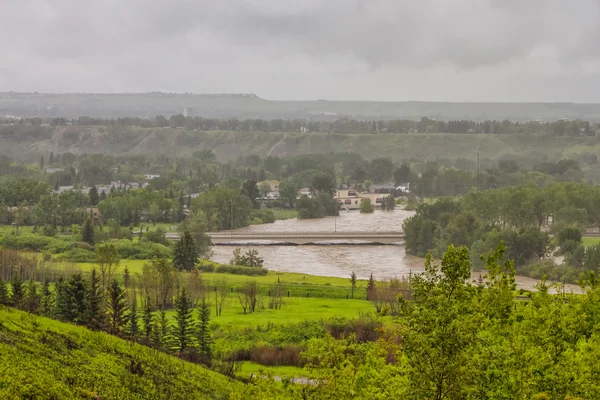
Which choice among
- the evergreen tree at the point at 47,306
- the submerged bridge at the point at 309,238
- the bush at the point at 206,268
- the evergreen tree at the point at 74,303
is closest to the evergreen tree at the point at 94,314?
the evergreen tree at the point at 74,303

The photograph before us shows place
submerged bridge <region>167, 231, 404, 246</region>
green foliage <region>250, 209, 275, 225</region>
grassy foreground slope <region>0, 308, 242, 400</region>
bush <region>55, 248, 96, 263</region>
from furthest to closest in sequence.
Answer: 1. green foliage <region>250, 209, 275, 225</region>
2. submerged bridge <region>167, 231, 404, 246</region>
3. bush <region>55, 248, 96, 263</region>
4. grassy foreground slope <region>0, 308, 242, 400</region>

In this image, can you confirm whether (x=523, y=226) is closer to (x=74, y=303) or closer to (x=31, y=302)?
(x=31, y=302)

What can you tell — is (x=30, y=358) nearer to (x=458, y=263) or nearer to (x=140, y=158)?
(x=458, y=263)

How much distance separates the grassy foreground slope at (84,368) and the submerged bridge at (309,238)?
58.3m

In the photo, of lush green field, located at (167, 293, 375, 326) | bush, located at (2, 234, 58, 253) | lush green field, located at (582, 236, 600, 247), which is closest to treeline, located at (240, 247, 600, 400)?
lush green field, located at (167, 293, 375, 326)

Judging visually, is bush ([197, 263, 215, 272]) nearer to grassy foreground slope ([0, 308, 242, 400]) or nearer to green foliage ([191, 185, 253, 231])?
green foliage ([191, 185, 253, 231])

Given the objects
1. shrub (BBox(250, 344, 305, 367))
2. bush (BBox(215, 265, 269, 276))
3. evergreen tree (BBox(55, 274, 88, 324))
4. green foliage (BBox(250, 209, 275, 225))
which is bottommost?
green foliage (BBox(250, 209, 275, 225))

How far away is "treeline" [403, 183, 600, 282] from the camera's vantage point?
77625 mm

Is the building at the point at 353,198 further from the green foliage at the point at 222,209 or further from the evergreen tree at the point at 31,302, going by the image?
the evergreen tree at the point at 31,302

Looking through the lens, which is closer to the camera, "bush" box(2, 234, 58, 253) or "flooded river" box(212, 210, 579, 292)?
"bush" box(2, 234, 58, 253)

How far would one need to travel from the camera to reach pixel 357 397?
75.0 feet

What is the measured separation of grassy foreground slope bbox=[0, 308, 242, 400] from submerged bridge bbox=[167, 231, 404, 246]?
191ft

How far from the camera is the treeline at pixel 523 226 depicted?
77625 millimetres

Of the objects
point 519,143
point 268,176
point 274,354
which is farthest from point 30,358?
point 519,143
